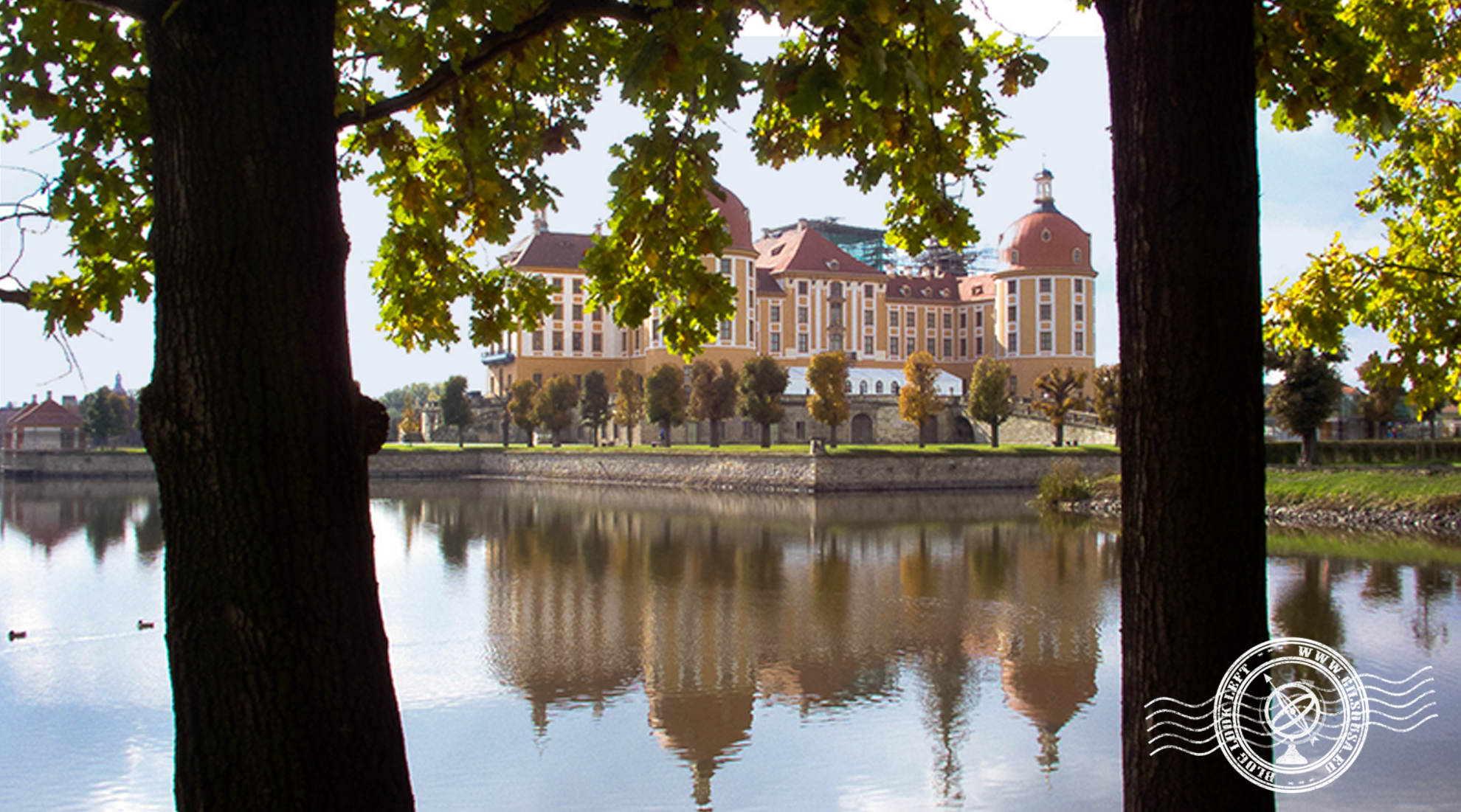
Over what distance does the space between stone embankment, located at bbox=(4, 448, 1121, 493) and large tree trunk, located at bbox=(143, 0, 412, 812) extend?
34360mm

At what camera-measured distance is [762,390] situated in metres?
47.4

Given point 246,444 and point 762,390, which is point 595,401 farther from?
point 246,444

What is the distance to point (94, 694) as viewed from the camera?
972cm

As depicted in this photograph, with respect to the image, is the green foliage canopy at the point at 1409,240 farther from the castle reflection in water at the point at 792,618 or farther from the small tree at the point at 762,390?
the small tree at the point at 762,390

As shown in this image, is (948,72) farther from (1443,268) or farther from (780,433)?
(780,433)

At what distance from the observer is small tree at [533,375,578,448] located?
56125mm

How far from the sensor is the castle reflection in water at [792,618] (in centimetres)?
919

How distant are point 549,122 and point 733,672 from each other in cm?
689

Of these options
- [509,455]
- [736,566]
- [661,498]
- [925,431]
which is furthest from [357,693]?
[925,431]

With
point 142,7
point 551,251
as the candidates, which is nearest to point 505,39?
point 142,7

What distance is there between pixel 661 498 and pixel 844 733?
92.8ft

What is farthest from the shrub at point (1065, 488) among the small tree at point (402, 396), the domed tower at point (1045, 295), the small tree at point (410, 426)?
the small tree at point (402, 396)

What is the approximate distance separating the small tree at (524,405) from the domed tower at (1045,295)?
3071 cm

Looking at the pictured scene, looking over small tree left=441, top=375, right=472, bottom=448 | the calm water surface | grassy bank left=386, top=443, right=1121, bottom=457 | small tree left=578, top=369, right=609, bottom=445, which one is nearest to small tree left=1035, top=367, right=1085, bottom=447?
grassy bank left=386, top=443, right=1121, bottom=457
